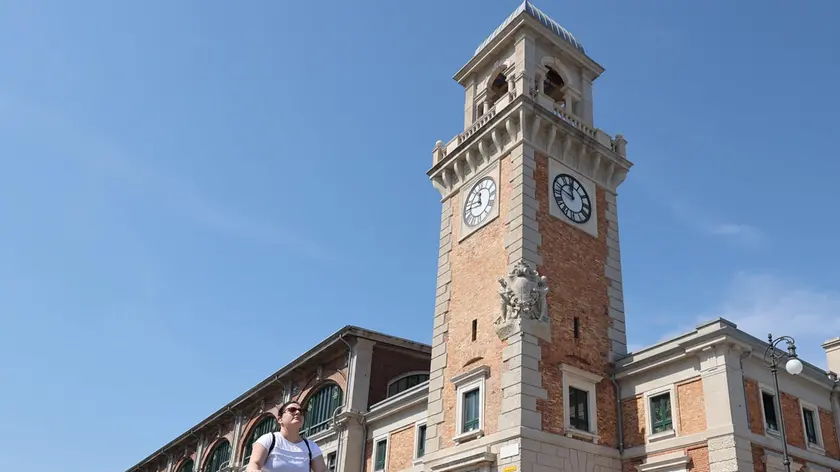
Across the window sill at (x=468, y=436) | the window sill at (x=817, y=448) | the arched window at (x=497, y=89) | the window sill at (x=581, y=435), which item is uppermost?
the arched window at (x=497, y=89)

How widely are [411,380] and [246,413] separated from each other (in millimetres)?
14723

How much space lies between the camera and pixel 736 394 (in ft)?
75.1

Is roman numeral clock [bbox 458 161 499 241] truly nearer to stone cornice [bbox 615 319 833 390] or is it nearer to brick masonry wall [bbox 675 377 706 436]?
stone cornice [bbox 615 319 833 390]

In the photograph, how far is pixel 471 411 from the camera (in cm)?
2631

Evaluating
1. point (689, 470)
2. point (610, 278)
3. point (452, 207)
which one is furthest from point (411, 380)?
point (689, 470)

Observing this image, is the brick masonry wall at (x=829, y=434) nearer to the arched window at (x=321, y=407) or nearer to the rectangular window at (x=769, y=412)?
the rectangular window at (x=769, y=412)

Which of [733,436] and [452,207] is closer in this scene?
[733,436]

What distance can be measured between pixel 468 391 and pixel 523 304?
3994 mm

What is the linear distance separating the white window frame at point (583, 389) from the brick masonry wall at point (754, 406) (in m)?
5.04

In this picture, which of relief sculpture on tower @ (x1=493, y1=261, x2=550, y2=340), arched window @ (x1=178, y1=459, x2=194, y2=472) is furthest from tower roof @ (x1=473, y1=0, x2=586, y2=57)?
arched window @ (x1=178, y1=459, x2=194, y2=472)

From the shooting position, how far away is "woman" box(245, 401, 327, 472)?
24.3 ft

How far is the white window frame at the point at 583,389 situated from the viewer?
82.2 ft

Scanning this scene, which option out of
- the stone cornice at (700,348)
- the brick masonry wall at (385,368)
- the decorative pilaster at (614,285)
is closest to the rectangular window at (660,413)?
the stone cornice at (700,348)

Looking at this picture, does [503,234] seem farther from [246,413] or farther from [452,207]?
[246,413]
